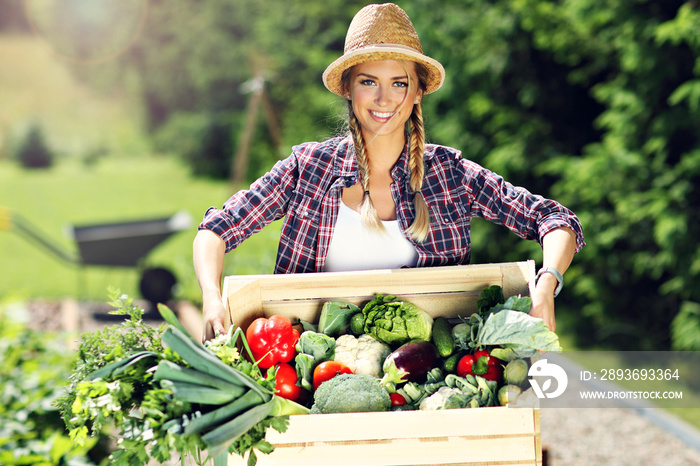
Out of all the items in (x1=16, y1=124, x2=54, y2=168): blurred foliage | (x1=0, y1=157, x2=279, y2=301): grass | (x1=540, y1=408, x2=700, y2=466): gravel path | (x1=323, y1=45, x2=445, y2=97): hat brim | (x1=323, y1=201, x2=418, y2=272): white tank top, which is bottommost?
(x1=540, y1=408, x2=700, y2=466): gravel path

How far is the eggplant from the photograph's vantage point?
5.76 ft

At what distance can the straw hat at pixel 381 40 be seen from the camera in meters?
1.98

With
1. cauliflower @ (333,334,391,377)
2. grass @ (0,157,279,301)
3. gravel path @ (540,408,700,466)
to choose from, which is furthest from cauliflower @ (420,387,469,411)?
grass @ (0,157,279,301)

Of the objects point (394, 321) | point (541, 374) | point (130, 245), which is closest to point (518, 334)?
point (541, 374)

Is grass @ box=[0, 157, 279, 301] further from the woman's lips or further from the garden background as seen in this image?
the woman's lips

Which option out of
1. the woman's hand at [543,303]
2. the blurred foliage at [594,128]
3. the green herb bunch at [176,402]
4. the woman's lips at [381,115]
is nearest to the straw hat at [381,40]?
the woman's lips at [381,115]

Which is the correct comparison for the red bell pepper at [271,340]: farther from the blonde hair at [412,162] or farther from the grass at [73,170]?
the grass at [73,170]

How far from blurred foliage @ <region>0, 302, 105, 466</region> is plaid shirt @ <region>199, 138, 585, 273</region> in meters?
0.74

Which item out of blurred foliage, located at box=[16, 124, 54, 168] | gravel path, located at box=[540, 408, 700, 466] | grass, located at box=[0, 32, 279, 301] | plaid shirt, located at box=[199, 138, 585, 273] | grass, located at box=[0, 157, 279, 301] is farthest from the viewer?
blurred foliage, located at box=[16, 124, 54, 168]

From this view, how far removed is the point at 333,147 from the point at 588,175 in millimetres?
3285

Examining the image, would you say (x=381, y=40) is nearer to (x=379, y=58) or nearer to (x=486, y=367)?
(x=379, y=58)

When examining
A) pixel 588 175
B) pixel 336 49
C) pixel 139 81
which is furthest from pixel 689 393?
pixel 139 81

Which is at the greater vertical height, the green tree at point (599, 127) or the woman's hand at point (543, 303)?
the green tree at point (599, 127)

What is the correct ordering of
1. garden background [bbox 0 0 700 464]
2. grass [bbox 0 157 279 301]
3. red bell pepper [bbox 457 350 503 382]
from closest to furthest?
red bell pepper [bbox 457 350 503 382]
garden background [bbox 0 0 700 464]
grass [bbox 0 157 279 301]
